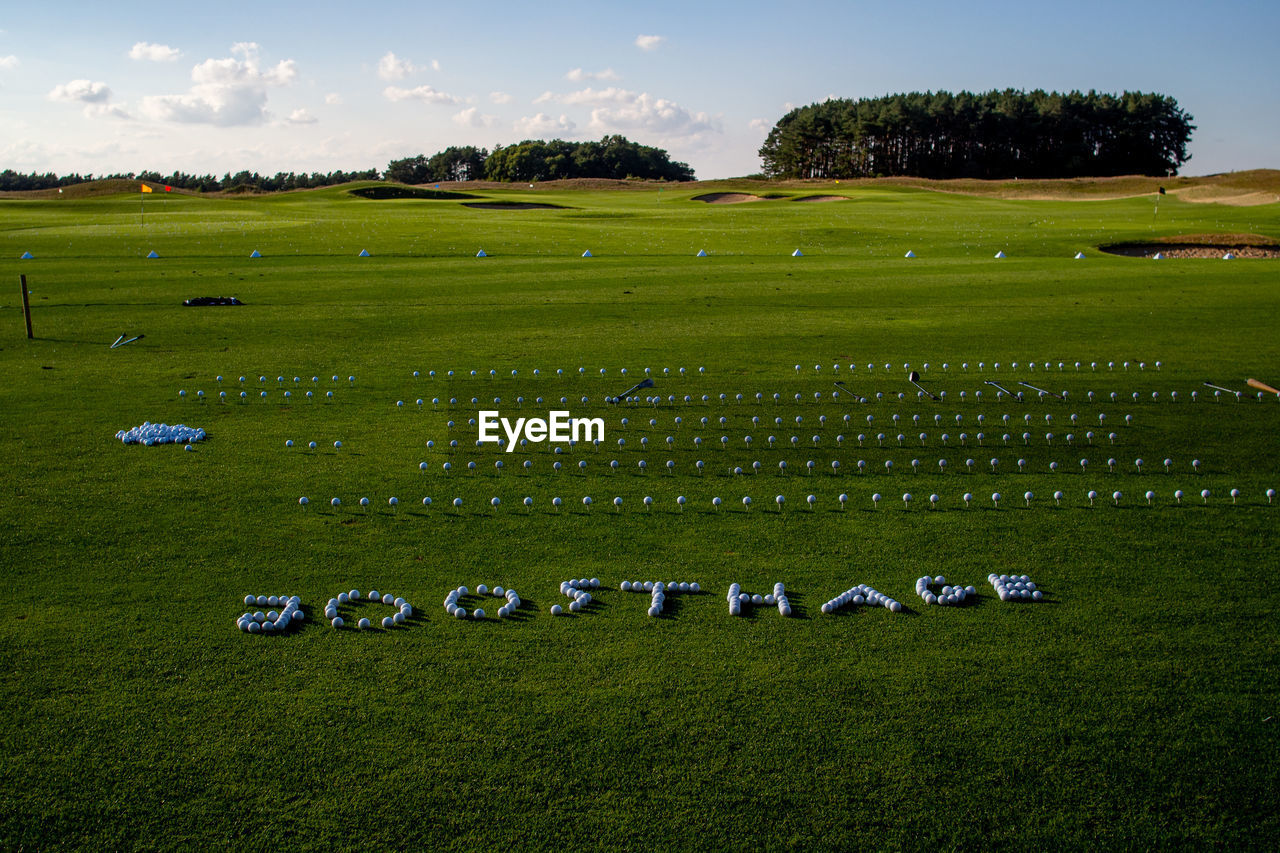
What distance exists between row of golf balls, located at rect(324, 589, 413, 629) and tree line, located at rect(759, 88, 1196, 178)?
104897 mm

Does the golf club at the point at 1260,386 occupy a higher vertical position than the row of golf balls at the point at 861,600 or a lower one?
higher

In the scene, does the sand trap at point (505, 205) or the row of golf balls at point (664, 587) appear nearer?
the row of golf balls at point (664, 587)

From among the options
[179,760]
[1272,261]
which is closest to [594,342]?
[179,760]

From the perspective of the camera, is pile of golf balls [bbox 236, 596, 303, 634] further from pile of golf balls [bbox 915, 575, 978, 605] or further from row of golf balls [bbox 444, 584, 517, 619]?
pile of golf balls [bbox 915, 575, 978, 605]

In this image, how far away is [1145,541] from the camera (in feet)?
33.3

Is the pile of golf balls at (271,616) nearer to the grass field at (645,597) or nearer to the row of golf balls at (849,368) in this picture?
the grass field at (645,597)

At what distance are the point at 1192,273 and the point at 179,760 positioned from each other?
3143 cm

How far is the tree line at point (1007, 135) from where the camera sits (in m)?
105

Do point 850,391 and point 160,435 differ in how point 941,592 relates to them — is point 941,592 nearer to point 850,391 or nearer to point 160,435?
→ point 850,391

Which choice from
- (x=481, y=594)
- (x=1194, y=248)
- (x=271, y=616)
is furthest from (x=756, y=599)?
(x=1194, y=248)

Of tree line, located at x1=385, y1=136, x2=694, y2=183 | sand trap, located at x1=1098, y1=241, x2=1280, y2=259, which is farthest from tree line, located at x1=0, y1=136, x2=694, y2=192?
sand trap, located at x1=1098, y1=241, x2=1280, y2=259

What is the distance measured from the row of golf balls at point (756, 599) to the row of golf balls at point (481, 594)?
2087 mm
